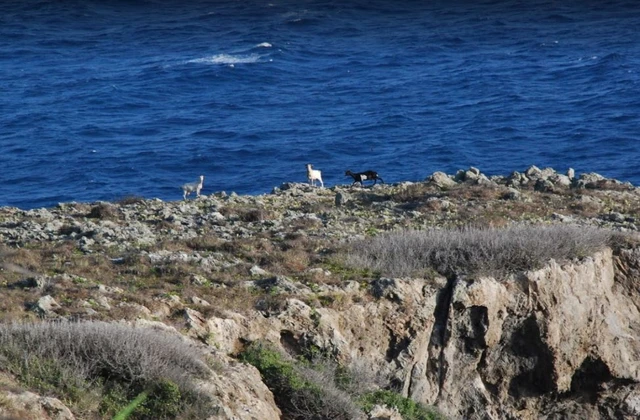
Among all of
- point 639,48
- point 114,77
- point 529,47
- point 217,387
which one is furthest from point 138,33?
point 217,387

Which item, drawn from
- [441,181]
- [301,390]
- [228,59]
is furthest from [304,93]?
[301,390]

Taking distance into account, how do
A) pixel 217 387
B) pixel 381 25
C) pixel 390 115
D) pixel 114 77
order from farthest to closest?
pixel 381 25, pixel 114 77, pixel 390 115, pixel 217 387

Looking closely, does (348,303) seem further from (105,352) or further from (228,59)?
(228,59)

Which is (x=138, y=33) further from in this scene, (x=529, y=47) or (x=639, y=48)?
(x=639, y=48)

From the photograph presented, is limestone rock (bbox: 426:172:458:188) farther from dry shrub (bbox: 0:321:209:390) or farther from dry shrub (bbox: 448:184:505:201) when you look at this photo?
dry shrub (bbox: 0:321:209:390)

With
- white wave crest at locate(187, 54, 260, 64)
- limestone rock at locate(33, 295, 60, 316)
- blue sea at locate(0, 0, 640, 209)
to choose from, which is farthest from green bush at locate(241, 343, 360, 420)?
white wave crest at locate(187, 54, 260, 64)

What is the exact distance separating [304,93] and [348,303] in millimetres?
57261

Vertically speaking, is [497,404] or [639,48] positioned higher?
[497,404]

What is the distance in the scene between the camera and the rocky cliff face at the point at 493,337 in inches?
763

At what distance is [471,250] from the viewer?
21484mm

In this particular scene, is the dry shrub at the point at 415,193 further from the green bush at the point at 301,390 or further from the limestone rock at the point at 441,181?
the green bush at the point at 301,390

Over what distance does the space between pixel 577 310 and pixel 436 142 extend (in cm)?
4207

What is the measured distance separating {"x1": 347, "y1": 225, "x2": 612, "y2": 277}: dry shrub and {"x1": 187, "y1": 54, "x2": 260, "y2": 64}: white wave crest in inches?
2604

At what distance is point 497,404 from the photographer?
21828mm
